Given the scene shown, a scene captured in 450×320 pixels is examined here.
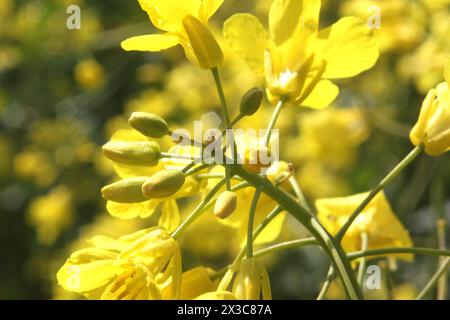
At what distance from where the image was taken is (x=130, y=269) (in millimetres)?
1043

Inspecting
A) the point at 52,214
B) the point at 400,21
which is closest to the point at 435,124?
the point at 400,21

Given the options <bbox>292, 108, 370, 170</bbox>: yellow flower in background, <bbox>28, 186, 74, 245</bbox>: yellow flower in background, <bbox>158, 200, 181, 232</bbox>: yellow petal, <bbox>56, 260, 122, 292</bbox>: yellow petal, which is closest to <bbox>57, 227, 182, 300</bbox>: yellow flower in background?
<bbox>56, 260, 122, 292</bbox>: yellow petal

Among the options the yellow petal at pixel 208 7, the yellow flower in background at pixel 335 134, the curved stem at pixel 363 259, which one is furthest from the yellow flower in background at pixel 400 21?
the yellow petal at pixel 208 7

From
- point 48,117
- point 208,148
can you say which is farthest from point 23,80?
point 208,148

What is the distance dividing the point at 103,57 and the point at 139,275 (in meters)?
2.95

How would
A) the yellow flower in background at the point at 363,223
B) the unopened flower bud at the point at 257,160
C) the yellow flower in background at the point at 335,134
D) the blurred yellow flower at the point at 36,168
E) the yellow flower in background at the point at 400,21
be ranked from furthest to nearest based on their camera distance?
the blurred yellow flower at the point at 36,168, the yellow flower in background at the point at 335,134, the yellow flower in background at the point at 400,21, the yellow flower in background at the point at 363,223, the unopened flower bud at the point at 257,160

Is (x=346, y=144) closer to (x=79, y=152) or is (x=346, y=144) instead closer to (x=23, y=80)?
(x=79, y=152)

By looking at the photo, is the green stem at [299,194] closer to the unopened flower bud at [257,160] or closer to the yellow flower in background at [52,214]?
the unopened flower bud at [257,160]

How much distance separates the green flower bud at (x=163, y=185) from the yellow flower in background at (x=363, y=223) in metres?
0.37

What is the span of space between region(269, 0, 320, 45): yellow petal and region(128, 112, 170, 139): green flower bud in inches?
10.0

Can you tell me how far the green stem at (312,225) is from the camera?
1.06 meters

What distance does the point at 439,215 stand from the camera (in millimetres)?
1637

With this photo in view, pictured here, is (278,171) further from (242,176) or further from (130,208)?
(130,208)
